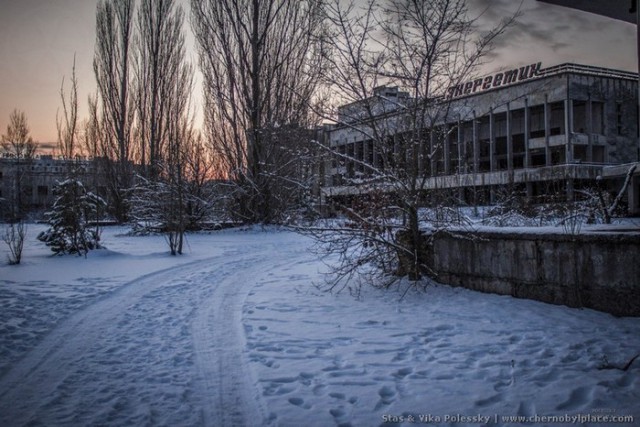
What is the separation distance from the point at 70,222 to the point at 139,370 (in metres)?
9.24

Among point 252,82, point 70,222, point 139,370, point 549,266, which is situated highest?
point 252,82

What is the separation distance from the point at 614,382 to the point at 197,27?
22.7 meters

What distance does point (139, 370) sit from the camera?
367 centimetres

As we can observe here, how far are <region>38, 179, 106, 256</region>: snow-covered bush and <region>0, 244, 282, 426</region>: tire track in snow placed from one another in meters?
5.20

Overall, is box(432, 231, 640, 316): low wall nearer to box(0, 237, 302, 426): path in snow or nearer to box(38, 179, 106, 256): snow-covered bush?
box(0, 237, 302, 426): path in snow

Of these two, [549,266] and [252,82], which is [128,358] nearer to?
[549,266]

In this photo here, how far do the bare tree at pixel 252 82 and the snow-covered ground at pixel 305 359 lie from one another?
14.7 meters

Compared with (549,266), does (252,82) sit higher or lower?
higher

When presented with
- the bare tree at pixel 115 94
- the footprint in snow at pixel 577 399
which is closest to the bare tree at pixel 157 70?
the bare tree at pixel 115 94

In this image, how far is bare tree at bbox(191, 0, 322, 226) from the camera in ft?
68.5

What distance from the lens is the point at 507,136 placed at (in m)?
43.8

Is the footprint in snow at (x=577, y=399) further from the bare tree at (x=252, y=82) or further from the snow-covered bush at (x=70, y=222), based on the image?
the bare tree at (x=252, y=82)

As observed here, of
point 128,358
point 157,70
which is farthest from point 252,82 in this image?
point 128,358

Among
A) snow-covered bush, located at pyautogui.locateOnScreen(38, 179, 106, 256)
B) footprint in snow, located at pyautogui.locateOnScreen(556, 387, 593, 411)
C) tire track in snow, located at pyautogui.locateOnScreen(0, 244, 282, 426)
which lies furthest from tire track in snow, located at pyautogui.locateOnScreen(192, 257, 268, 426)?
snow-covered bush, located at pyautogui.locateOnScreen(38, 179, 106, 256)
